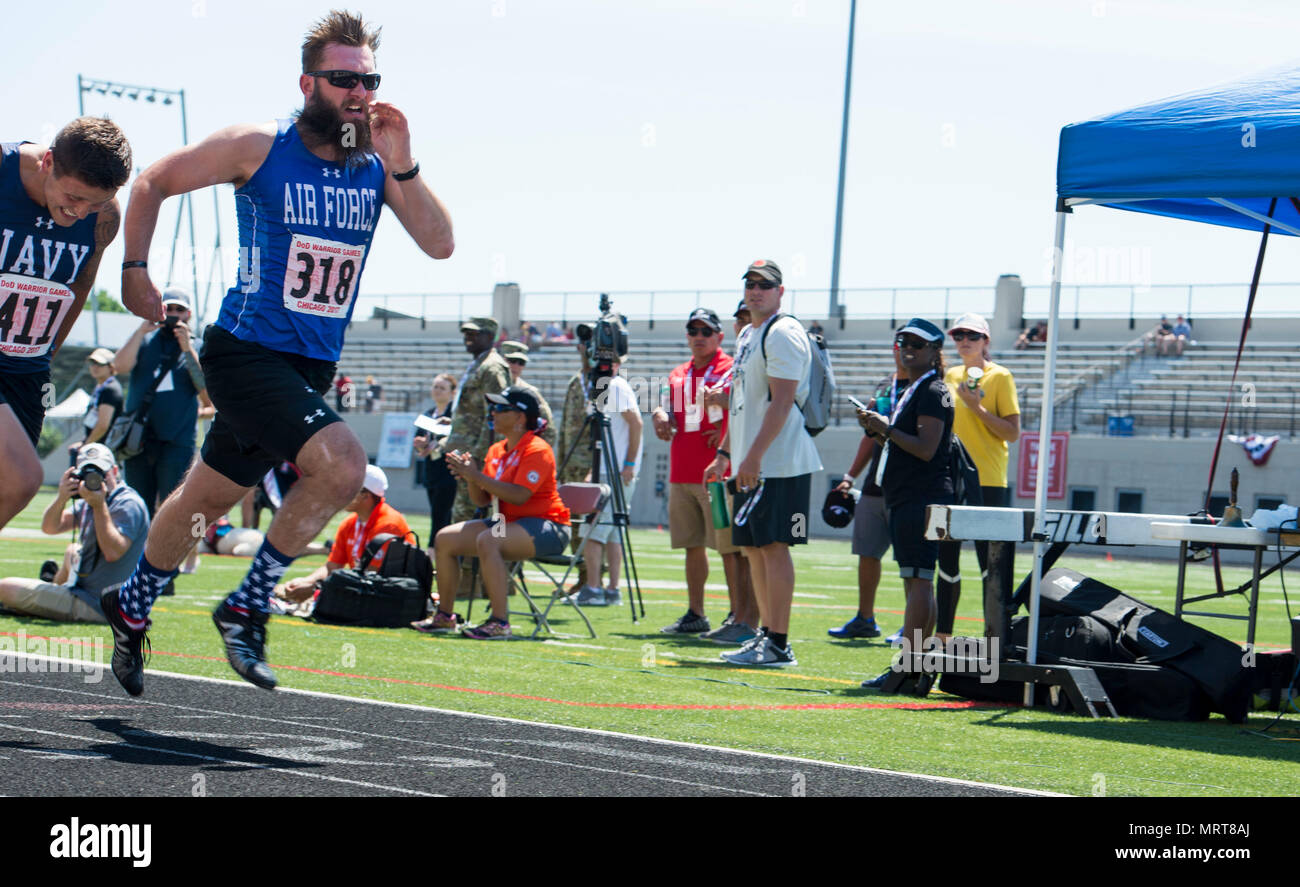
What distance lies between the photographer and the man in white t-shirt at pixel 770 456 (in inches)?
299

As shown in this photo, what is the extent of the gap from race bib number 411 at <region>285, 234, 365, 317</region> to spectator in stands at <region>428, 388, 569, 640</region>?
4022 millimetres

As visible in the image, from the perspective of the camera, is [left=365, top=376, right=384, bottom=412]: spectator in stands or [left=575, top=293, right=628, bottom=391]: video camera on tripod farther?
[left=365, top=376, right=384, bottom=412]: spectator in stands

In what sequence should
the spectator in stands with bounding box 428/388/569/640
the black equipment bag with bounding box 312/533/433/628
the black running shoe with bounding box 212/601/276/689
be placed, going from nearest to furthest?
the black running shoe with bounding box 212/601/276/689
the spectator in stands with bounding box 428/388/569/640
the black equipment bag with bounding box 312/533/433/628

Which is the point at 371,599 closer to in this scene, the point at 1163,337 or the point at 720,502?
the point at 720,502

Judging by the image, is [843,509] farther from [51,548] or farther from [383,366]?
[383,366]

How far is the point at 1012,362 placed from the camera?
36.2 meters

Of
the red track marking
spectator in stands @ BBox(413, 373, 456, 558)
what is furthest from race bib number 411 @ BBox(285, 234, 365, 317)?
spectator in stands @ BBox(413, 373, 456, 558)

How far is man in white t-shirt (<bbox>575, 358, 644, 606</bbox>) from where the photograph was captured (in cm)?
1143

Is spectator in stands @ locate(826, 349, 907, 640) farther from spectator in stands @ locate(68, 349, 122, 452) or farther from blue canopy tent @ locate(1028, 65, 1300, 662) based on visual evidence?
spectator in stands @ locate(68, 349, 122, 452)

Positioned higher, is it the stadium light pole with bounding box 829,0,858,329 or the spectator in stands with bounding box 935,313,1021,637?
the stadium light pole with bounding box 829,0,858,329

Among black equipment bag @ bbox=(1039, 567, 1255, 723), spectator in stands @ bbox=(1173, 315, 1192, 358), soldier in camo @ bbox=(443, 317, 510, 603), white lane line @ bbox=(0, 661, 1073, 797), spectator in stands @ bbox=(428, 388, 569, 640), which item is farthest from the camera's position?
spectator in stands @ bbox=(1173, 315, 1192, 358)

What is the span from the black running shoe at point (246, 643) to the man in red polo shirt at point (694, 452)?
204 inches
